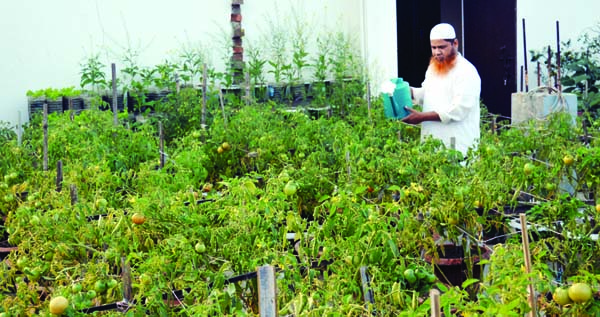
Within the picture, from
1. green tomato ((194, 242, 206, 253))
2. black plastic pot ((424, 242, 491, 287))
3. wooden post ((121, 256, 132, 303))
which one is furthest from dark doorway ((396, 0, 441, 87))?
wooden post ((121, 256, 132, 303))

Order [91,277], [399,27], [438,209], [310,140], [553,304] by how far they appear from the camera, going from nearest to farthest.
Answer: [553,304]
[91,277]
[438,209]
[310,140]
[399,27]

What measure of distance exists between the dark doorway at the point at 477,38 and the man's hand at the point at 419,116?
390 centimetres

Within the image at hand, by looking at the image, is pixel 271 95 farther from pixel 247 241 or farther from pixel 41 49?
pixel 247 241

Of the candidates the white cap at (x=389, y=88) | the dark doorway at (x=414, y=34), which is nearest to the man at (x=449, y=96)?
the white cap at (x=389, y=88)

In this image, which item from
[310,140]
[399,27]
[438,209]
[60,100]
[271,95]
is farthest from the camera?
[399,27]

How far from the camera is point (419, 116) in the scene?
6.30m

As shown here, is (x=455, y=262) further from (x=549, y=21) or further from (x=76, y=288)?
(x=549, y=21)

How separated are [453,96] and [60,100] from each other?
3.67m

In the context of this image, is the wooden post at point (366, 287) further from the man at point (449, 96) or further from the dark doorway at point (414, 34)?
the dark doorway at point (414, 34)

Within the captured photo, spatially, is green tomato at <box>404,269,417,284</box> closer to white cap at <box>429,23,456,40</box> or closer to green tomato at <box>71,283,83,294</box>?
green tomato at <box>71,283,83,294</box>

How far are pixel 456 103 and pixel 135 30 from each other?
3878mm

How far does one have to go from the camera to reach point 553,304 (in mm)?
3059

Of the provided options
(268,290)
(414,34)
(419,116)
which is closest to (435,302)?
(268,290)

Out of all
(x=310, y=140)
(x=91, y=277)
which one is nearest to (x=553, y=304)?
(x=91, y=277)
